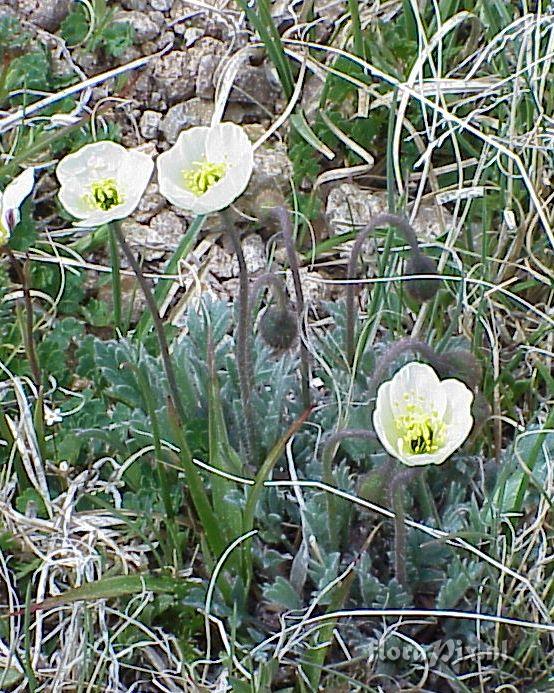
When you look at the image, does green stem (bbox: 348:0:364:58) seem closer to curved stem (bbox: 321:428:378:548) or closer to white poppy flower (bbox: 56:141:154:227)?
white poppy flower (bbox: 56:141:154:227)

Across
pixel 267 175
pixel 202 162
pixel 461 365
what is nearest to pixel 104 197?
pixel 202 162

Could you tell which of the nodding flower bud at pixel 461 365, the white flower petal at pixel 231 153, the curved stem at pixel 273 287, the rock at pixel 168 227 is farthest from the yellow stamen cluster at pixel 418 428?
the rock at pixel 168 227

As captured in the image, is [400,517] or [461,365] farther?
[461,365]

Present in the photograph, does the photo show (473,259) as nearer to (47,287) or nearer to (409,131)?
(409,131)

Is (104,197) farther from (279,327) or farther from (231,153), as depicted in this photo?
(279,327)

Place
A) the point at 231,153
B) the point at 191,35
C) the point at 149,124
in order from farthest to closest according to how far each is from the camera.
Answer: the point at 191,35, the point at 149,124, the point at 231,153

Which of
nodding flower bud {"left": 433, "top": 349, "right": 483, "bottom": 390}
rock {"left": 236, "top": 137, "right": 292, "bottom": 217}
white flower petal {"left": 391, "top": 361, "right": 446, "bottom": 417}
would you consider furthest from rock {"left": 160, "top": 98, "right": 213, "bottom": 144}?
white flower petal {"left": 391, "top": 361, "right": 446, "bottom": 417}

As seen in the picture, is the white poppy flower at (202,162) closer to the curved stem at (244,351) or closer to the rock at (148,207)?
the curved stem at (244,351)

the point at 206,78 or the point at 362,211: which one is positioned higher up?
the point at 206,78
